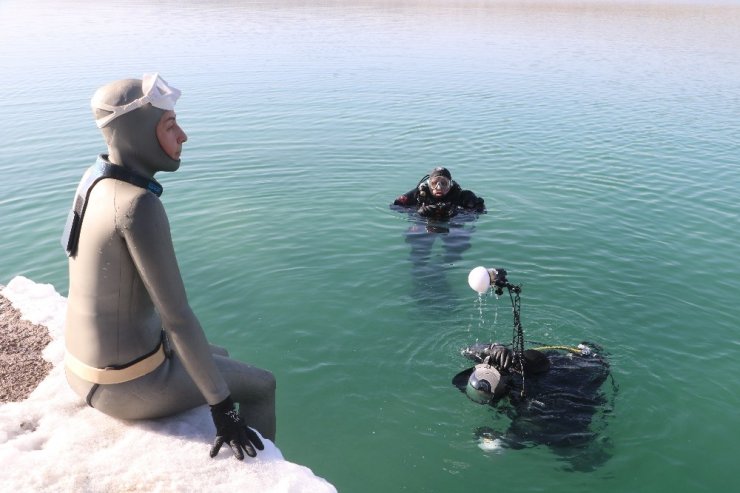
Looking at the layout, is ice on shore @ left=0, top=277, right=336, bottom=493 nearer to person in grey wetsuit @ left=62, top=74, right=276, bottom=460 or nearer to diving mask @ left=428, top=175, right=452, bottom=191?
person in grey wetsuit @ left=62, top=74, right=276, bottom=460

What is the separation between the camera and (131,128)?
326cm

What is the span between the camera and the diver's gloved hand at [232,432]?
3464mm

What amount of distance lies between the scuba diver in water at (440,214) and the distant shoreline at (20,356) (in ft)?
18.3

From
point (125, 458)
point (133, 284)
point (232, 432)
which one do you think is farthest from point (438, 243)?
point (133, 284)

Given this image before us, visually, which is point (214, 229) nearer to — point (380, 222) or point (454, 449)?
point (380, 222)

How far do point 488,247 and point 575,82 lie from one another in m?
16.6

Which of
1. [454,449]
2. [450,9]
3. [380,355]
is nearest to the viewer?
[454,449]

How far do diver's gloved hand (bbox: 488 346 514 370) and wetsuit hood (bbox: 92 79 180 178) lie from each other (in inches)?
149

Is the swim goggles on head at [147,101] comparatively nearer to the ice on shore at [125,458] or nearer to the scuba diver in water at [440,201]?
the ice on shore at [125,458]

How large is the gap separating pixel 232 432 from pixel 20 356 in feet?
10.3

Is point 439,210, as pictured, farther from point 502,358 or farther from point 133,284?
point 133,284

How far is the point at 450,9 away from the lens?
219ft

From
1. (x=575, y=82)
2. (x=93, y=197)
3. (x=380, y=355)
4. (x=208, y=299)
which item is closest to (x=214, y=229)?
(x=208, y=299)

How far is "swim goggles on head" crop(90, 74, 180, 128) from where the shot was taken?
3.21 m
